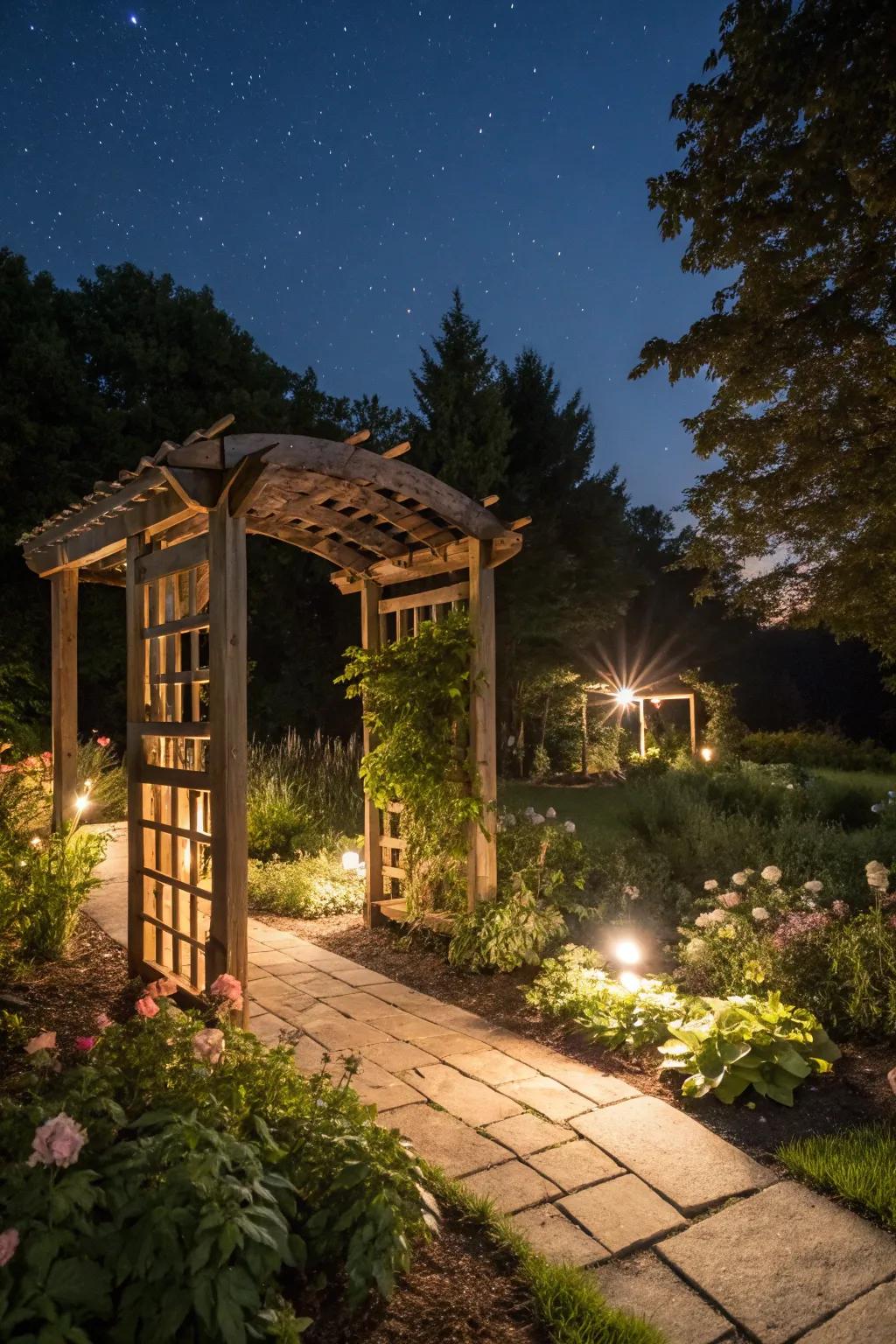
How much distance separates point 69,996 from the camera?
3889 millimetres

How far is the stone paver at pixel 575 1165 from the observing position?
2480 millimetres

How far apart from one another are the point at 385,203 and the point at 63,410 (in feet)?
27.7

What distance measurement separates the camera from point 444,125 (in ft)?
19.3

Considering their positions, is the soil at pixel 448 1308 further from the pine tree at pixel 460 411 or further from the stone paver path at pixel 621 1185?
the pine tree at pixel 460 411

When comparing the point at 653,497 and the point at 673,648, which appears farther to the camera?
the point at 653,497

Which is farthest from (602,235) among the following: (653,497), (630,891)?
(653,497)

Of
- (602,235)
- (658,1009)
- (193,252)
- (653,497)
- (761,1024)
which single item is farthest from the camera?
(653,497)

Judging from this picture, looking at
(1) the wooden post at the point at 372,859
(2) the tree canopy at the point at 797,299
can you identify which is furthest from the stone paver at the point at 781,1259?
(2) the tree canopy at the point at 797,299

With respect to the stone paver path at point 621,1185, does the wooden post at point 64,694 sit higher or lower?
higher

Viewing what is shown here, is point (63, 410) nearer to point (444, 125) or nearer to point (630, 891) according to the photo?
point (444, 125)

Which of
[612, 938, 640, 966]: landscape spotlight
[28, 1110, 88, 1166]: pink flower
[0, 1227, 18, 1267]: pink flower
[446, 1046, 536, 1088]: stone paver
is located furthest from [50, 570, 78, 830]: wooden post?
[0, 1227, 18, 1267]: pink flower

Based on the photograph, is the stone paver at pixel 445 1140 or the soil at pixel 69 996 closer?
the stone paver at pixel 445 1140

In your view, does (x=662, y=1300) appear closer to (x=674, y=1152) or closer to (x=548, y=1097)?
(x=674, y=1152)

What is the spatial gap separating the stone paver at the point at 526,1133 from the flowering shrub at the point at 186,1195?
619mm
